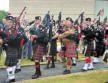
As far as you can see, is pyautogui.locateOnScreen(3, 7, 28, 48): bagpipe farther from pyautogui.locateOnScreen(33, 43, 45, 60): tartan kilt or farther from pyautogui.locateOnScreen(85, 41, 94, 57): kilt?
pyautogui.locateOnScreen(85, 41, 94, 57): kilt

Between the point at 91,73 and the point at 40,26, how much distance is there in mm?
2275

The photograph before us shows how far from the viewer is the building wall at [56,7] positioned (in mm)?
35938

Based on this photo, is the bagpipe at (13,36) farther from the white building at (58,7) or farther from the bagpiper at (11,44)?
the white building at (58,7)

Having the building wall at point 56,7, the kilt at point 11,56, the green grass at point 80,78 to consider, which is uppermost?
the building wall at point 56,7

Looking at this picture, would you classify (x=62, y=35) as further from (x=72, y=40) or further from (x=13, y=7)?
(x=13, y=7)

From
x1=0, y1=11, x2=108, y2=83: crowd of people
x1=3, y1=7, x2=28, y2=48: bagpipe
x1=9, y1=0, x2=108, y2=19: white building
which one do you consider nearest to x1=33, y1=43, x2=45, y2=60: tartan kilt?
x1=0, y1=11, x2=108, y2=83: crowd of people

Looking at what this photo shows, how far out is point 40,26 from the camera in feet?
21.9

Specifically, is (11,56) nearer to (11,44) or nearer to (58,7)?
(11,44)

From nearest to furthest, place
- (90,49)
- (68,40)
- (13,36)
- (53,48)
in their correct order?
(13,36)
(68,40)
(90,49)
(53,48)

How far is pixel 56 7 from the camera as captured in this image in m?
36.2

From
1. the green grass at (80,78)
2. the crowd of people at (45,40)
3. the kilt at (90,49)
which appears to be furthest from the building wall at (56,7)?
the green grass at (80,78)

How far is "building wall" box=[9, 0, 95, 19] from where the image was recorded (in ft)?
118

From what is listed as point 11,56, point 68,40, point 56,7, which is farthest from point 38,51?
point 56,7

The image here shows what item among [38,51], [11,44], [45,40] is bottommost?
[38,51]
